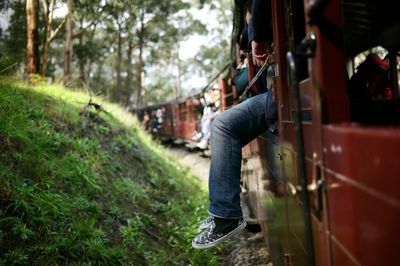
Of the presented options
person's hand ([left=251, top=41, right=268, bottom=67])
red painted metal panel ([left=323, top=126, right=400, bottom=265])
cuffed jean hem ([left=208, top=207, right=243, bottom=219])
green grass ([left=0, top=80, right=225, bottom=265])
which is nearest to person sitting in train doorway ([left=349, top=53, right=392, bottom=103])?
person's hand ([left=251, top=41, right=268, bottom=67])

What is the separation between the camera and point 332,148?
1422 mm

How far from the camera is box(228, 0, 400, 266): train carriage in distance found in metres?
1.09

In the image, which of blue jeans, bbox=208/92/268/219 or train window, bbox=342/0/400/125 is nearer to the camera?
train window, bbox=342/0/400/125

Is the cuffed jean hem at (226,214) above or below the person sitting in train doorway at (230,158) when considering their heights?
below

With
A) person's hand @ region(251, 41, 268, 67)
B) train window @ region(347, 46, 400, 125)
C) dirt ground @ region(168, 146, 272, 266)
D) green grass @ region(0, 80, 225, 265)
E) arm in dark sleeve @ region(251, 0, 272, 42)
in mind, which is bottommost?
dirt ground @ region(168, 146, 272, 266)

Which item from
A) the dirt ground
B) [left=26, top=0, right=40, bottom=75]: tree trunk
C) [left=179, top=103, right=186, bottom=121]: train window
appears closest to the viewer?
the dirt ground

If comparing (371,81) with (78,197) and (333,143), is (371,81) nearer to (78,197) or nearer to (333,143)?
(333,143)

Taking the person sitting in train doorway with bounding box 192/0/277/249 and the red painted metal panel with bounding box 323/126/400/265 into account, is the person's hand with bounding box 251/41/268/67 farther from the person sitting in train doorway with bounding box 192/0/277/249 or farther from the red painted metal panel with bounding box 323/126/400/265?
the red painted metal panel with bounding box 323/126/400/265

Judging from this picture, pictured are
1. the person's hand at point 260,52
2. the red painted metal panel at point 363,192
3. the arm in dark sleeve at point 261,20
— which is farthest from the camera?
the person's hand at point 260,52

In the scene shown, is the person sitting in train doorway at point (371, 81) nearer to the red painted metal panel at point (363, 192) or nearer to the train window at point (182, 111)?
the red painted metal panel at point (363, 192)

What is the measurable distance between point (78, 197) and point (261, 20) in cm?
313

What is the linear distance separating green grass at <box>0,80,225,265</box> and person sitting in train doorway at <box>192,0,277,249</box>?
171 centimetres

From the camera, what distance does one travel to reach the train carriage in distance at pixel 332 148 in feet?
3.56

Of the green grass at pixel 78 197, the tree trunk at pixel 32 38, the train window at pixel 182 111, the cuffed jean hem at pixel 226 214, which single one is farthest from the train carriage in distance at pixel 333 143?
the train window at pixel 182 111
